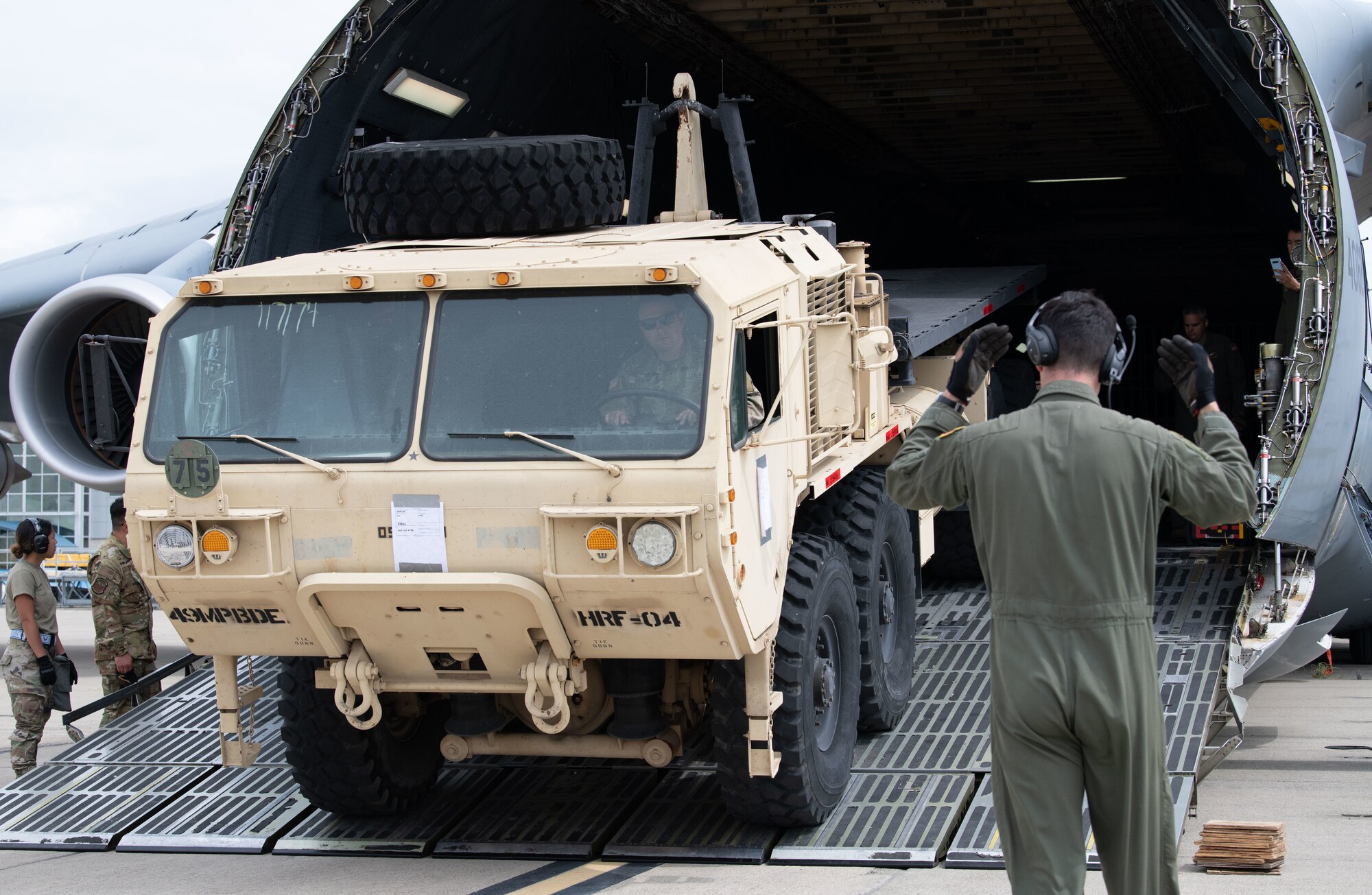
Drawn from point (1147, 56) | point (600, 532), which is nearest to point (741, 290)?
point (600, 532)

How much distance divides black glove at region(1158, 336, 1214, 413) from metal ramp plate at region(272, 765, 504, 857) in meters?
3.73

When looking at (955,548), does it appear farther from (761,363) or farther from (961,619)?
(761,363)

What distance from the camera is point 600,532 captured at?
18.7ft

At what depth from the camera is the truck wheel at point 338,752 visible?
679cm

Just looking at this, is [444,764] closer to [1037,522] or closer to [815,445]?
[815,445]

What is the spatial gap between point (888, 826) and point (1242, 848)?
1.37 meters

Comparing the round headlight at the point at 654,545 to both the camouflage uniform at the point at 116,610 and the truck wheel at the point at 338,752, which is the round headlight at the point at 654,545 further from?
the camouflage uniform at the point at 116,610

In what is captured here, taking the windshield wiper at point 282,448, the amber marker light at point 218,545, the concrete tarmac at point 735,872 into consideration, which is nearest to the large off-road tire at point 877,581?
the concrete tarmac at point 735,872

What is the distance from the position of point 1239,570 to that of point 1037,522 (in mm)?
5777

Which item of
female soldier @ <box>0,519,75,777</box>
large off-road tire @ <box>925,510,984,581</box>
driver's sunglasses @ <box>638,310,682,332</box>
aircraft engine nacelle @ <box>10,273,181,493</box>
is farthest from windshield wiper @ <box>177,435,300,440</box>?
large off-road tire @ <box>925,510,984,581</box>

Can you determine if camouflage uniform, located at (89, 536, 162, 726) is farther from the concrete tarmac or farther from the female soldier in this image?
the concrete tarmac

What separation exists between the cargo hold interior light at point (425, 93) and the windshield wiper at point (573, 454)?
4763 millimetres

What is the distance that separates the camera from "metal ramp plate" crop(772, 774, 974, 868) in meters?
6.34

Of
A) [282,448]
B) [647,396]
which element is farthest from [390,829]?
[647,396]
